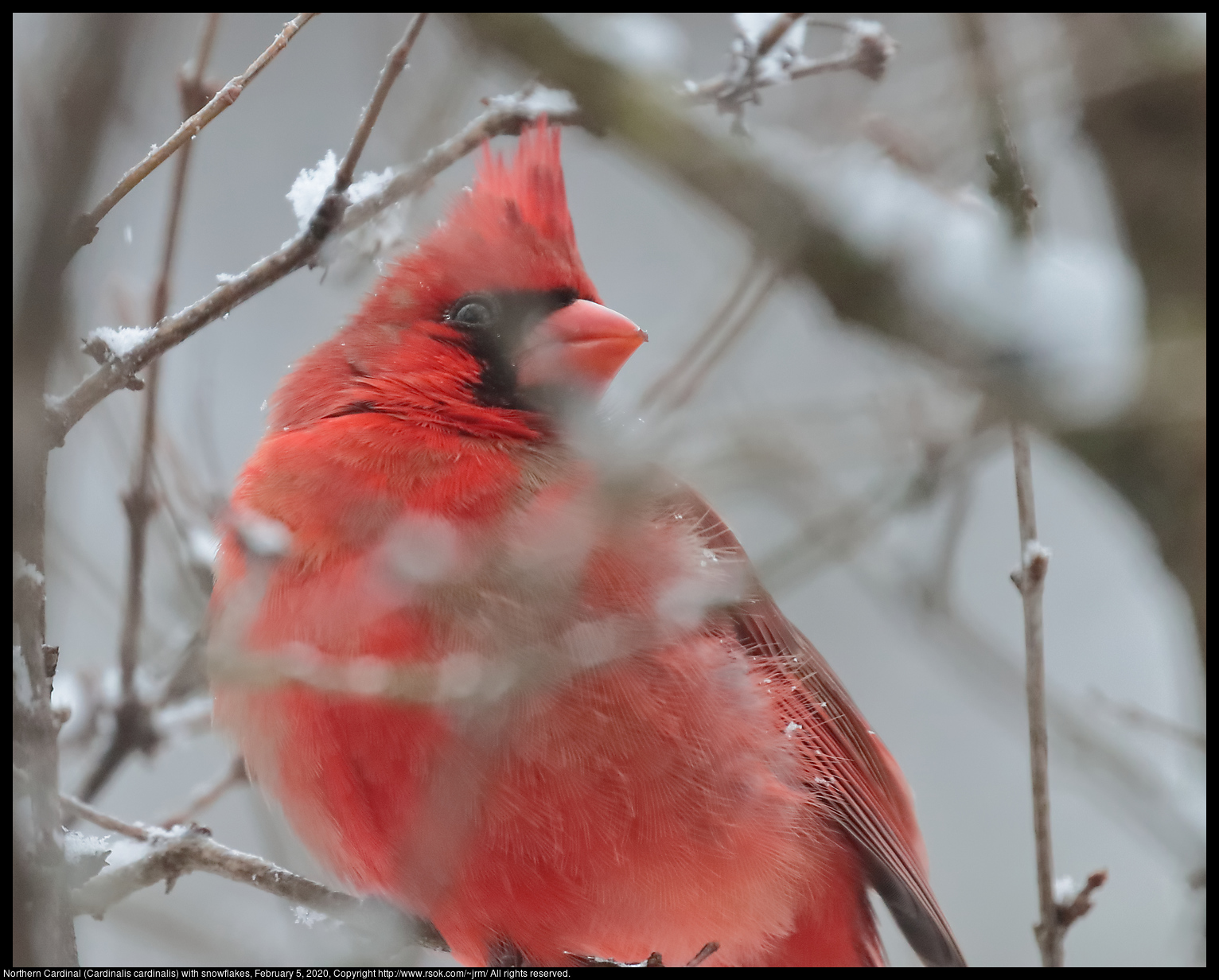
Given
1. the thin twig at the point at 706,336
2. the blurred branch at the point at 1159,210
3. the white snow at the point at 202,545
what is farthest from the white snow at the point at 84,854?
the blurred branch at the point at 1159,210

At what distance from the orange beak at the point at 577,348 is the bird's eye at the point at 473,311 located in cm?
10

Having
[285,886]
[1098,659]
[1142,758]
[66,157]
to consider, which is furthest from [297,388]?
[1098,659]

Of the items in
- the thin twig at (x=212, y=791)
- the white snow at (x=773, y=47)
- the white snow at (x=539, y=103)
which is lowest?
the thin twig at (x=212, y=791)

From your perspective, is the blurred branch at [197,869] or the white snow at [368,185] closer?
the white snow at [368,185]

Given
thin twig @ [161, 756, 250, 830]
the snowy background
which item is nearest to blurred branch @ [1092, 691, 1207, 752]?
the snowy background

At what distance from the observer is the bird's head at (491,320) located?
2.47 metres

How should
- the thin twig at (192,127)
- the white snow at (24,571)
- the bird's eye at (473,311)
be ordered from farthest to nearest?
1. the bird's eye at (473,311)
2. the thin twig at (192,127)
3. the white snow at (24,571)

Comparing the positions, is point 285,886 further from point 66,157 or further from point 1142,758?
point 1142,758

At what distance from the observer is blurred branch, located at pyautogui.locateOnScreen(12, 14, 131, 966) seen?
3.13 ft

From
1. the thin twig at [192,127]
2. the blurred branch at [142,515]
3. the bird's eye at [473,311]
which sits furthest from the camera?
the bird's eye at [473,311]

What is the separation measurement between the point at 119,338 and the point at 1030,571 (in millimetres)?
1298

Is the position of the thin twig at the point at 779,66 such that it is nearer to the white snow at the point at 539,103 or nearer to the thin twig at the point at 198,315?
the white snow at the point at 539,103

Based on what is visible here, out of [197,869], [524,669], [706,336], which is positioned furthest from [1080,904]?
[197,869]

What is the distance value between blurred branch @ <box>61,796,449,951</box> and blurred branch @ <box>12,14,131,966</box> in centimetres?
61
